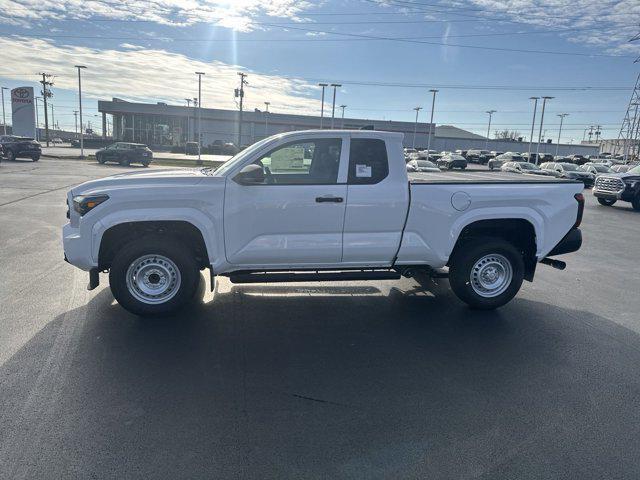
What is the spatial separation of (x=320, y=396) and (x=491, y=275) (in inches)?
123

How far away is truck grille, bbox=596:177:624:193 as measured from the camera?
1784 centimetres

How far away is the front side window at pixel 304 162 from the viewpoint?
5215mm

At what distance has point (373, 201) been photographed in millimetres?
5219

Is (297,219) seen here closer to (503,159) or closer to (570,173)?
(570,173)

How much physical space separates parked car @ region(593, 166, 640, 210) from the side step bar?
16247 mm

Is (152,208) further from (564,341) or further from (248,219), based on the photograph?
(564,341)

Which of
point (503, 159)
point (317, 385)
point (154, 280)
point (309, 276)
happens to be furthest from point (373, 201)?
point (503, 159)

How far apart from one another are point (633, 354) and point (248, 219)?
4181 mm

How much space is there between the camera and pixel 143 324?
5059mm

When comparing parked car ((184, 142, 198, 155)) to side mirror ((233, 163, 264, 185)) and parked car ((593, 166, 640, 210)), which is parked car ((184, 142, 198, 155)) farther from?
side mirror ((233, 163, 264, 185))

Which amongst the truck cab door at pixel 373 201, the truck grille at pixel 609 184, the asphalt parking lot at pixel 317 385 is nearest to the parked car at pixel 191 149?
the truck grille at pixel 609 184

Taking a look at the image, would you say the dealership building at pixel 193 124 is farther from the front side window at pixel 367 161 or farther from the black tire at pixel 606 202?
the front side window at pixel 367 161

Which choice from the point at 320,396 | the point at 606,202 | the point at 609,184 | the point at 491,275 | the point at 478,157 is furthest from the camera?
the point at 478,157

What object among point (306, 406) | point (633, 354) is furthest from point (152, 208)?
point (633, 354)
